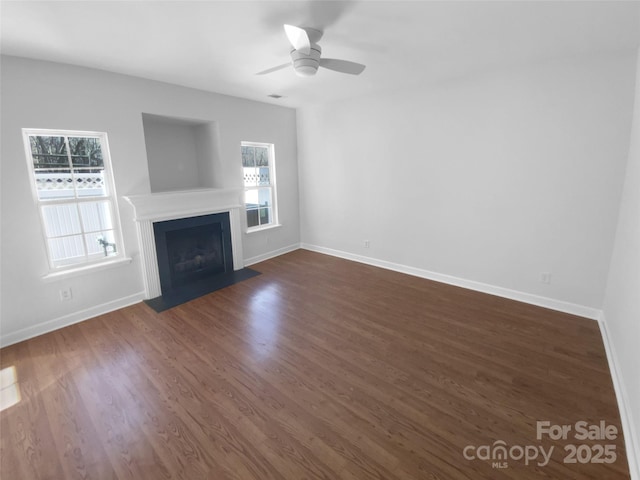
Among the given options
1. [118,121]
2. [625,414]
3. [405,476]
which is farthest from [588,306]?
[118,121]

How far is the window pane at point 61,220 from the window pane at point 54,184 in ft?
0.39

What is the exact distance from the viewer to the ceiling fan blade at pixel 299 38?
78.4 inches

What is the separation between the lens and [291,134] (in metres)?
5.36

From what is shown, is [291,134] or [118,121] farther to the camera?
[291,134]

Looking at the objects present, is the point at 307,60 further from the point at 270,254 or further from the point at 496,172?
the point at 270,254

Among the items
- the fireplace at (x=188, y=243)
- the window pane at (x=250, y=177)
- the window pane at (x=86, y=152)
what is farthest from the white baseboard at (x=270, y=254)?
the window pane at (x=86, y=152)

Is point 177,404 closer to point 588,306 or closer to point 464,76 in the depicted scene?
point 588,306

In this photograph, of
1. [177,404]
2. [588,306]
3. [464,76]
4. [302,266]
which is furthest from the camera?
[302,266]

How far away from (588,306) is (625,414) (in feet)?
5.27

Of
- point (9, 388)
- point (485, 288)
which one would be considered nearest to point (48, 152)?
point (9, 388)

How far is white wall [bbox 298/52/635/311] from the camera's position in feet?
9.36

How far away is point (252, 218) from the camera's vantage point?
5.07 m

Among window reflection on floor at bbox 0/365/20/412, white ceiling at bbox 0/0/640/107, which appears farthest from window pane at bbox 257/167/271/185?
window reflection on floor at bbox 0/365/20/412

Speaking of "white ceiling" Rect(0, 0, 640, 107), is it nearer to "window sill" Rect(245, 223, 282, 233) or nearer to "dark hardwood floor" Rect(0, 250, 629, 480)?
"window sill" Rect(245, 223, 282, 233)
